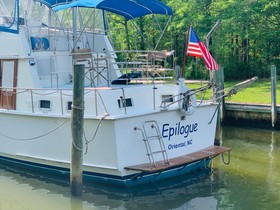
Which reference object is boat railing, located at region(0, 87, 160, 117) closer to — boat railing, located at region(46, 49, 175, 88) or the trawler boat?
the trawler boat

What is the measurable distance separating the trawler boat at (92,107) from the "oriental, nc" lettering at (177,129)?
0.02 m

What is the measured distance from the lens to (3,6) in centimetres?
1294

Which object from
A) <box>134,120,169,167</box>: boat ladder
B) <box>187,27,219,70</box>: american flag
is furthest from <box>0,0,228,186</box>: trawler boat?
<box>187,27,219,70</box>: american flag

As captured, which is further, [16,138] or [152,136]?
[16,138]

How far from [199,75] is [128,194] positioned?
20.9 m

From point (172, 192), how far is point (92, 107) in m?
2.70

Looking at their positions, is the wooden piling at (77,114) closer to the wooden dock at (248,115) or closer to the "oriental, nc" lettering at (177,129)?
the "oriental, nc" lettering at (177,129)

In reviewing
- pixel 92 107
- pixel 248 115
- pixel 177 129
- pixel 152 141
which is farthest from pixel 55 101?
pixel 248 115

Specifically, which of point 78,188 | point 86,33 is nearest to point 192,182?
point 78,188

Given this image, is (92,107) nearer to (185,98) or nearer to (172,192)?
(185,98)

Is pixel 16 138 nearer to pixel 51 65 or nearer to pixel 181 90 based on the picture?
pixel 51 65

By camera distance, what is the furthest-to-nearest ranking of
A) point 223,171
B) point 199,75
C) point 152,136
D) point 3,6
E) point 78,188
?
point 199,75, point 3,6, point 223,171, point 152,136, point 78,188

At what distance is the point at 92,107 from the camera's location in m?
10.2

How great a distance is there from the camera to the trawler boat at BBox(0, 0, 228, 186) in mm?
9977
